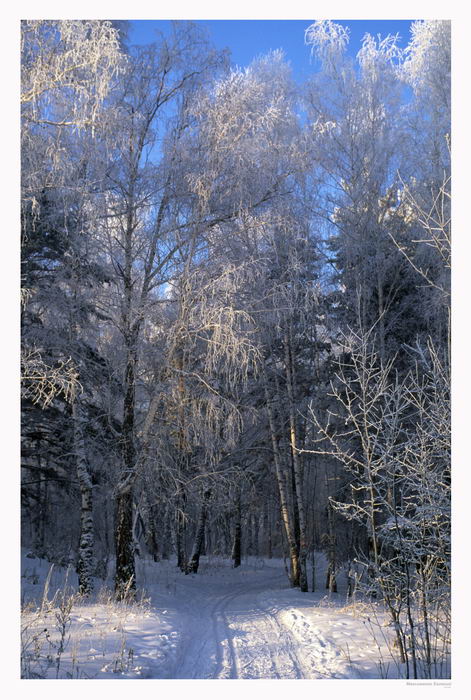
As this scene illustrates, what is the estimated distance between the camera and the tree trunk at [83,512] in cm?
815

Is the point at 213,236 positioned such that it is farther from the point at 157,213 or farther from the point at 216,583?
the point at 216,583

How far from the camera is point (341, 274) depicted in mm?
10523

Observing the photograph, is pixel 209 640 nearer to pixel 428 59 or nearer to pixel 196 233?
pixel 196 233

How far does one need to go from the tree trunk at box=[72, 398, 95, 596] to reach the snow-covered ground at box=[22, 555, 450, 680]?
0.45 m

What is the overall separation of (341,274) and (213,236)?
4.10 m

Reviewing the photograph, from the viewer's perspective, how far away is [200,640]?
18.6ft

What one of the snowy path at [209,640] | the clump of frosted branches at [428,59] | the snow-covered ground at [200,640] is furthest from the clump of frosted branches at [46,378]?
the clump of frosted branches at [428,59]

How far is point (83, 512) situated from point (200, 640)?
347cm

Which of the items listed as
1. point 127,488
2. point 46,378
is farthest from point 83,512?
point 46,378

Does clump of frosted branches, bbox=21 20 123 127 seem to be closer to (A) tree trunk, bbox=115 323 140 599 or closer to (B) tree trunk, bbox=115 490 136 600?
(A) tree trunk, bbox=115 323 140 599

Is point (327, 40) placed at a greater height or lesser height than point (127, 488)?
greater

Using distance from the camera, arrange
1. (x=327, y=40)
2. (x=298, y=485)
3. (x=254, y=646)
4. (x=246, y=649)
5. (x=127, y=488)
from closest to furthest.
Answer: (x=246, y=649) < (x=254, y=646) < (x=127, y=488) < (x=327, y=40) < (x=298, y=485)
